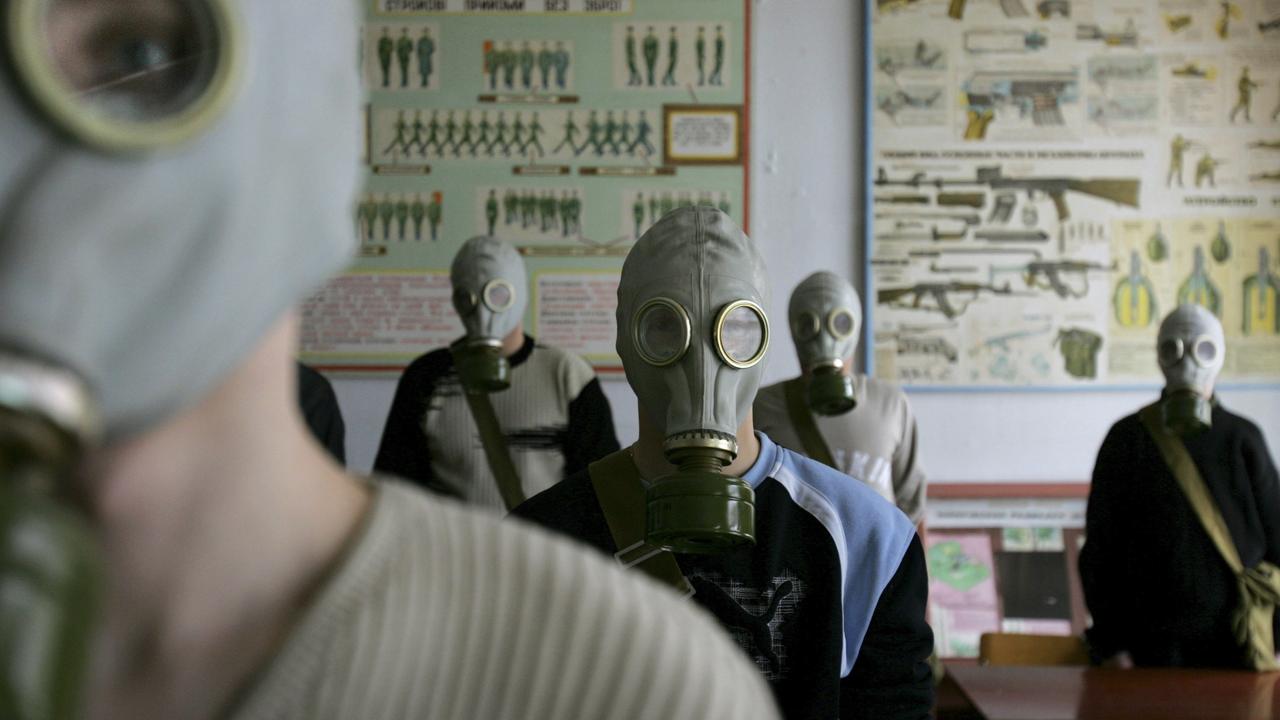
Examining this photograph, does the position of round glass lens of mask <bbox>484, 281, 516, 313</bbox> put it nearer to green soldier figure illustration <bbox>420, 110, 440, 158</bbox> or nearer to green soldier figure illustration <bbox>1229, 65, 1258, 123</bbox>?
green soldier figure illustration <bbox>420, 110, 440, 158</bbox>

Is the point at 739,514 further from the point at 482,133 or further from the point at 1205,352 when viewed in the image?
the point at 482,133

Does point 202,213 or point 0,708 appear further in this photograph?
point 202,213

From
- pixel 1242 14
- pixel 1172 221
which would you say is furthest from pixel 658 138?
pixel 1242 14

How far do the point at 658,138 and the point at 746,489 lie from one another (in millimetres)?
3731

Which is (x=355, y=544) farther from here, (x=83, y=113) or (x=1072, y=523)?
(x=1072, y=523)

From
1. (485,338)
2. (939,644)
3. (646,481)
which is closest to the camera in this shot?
(646,481)

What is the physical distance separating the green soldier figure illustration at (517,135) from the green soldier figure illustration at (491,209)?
0.19m

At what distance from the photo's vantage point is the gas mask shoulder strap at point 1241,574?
371 cm

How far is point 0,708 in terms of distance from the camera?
0.45 m

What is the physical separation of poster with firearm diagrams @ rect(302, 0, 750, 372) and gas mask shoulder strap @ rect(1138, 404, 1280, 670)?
2116 mm

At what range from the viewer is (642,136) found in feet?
17.3

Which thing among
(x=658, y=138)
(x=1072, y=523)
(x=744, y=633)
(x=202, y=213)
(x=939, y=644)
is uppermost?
(x=658, y=138)

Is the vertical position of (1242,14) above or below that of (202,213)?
above

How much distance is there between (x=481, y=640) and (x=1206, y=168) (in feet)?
17.8
